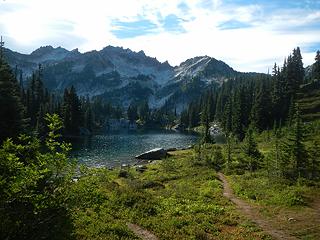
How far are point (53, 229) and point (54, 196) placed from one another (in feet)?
30.4

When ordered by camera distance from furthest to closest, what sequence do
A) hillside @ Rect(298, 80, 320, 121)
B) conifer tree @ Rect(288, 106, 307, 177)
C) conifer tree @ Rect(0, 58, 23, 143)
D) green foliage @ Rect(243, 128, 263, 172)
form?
hillside @ Rect(298, 80, 320, 121) < green foliage @ Rect(243, 128, 263, 172) < conifer tree @ Rect(288, 106, 307, 177) < conifer tree @ Rect(0, 58, 23, 143)

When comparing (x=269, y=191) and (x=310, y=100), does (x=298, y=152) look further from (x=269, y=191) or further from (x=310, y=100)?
(x=310, y=100)

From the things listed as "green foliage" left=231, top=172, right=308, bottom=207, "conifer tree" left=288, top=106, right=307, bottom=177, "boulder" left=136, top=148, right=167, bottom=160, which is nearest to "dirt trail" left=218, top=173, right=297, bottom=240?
"green foliage" left=231, top=172, right=308, bottom=207

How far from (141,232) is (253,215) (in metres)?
9.77

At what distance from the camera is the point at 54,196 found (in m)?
12.5

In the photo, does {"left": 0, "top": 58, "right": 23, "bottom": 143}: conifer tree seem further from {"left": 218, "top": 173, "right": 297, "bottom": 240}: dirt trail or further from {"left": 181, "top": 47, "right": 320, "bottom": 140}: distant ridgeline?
{"left": 181, "top": 47, "right": 320, "bottom": 140}: distant ridgeline

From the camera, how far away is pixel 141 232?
24.3 metres

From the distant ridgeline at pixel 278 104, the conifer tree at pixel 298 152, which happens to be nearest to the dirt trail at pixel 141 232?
the conifer tree at pixel 298 152

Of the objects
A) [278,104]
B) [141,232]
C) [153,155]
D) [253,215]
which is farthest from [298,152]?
[278,104]

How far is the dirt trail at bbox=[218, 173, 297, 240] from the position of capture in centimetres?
2442

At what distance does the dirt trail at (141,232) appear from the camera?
76.7 feet

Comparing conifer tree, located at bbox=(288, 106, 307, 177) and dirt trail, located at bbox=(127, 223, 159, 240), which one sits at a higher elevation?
conifer tree, located at bbox=(288, 106, 307, 177)

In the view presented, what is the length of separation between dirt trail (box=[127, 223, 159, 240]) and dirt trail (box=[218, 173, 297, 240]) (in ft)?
24.9

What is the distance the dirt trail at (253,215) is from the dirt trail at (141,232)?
7.60 metres
